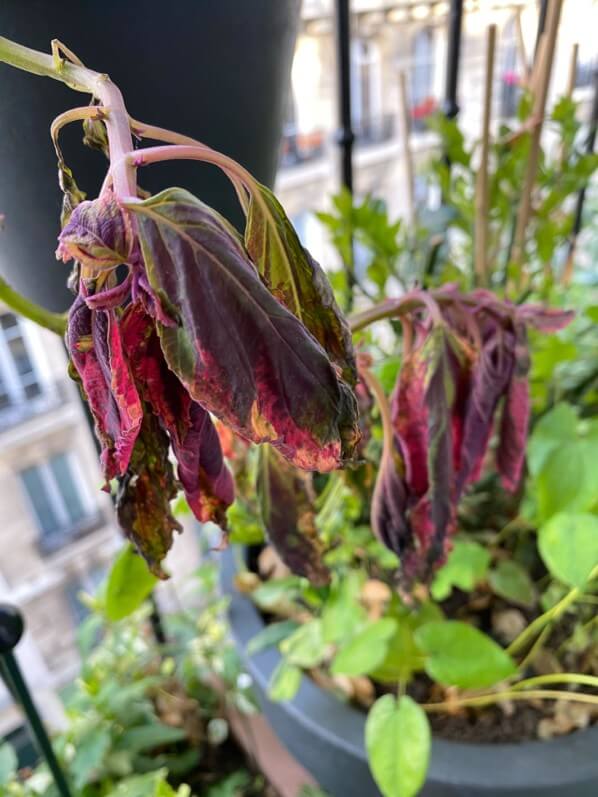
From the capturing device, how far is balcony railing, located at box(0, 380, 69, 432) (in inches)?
54.7

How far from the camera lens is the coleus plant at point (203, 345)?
0.20 meters

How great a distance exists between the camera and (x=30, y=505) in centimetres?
159

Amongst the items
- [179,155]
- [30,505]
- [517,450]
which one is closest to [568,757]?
[517,450]

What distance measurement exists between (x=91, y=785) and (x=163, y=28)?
0.65 metres

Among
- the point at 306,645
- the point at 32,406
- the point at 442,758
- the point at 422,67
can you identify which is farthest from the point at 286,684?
the point at 422,67

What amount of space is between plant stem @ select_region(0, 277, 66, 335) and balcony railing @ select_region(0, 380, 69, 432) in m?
1.07

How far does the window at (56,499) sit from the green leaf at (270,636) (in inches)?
42.3

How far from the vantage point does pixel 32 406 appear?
1.42m

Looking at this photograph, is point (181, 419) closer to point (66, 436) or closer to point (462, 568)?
point (462, 568)

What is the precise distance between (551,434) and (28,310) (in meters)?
0.44

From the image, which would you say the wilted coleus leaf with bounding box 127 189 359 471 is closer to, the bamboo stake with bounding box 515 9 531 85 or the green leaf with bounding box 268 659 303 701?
the green leaf with bounding box 268 659 303 701

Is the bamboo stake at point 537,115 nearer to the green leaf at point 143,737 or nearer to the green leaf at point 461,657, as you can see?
the green leaf at point 461,657

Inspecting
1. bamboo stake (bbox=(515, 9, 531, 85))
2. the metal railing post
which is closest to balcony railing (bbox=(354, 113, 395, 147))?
Answer: bamboo stake (bbox=(515, 9, 531, 85))

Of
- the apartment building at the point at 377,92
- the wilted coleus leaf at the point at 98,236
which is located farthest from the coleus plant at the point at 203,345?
the apartment building at the point at 377,92
